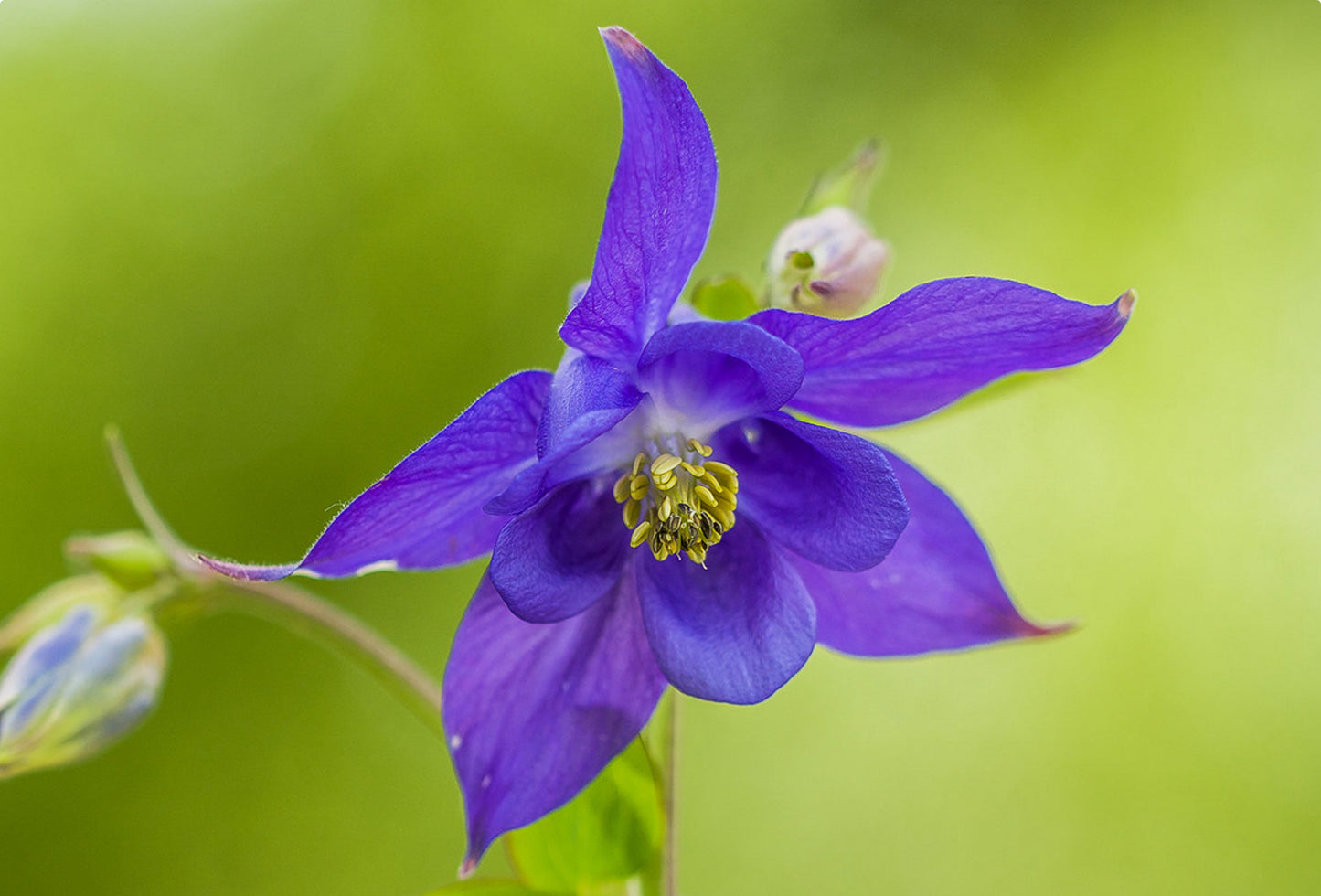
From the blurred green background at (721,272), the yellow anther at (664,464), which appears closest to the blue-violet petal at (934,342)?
the yellow anther at (664,464)

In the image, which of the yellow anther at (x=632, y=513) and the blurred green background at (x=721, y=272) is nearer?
the yellow anther at (x=632, y=513)

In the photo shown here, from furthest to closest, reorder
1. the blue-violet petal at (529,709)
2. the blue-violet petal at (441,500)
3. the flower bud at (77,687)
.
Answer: the flower bud at (77,687) → the blue-violet petal at (529,709) → the blue-violet petal at (441,500)

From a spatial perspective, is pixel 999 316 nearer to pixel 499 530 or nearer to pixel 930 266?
pixel 499 530

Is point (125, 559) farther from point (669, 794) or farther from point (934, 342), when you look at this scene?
point (934, 342)

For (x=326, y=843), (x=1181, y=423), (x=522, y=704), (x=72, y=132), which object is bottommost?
(x=522, y=704)

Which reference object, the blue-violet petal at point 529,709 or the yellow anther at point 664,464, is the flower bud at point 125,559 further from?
the yellow anther at point 664,464

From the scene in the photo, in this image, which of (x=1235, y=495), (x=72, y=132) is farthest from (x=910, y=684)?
(x=72, y=132)
